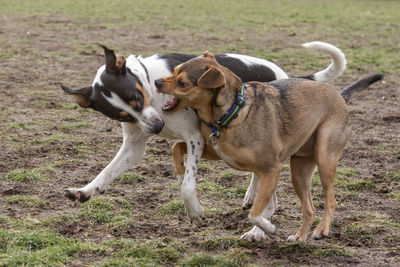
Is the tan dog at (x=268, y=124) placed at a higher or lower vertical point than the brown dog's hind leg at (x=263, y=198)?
higher

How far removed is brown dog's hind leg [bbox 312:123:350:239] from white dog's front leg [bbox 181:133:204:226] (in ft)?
3.33

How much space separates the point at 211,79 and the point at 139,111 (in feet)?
2.18

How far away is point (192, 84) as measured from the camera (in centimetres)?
512

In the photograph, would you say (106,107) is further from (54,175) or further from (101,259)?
(54,175)

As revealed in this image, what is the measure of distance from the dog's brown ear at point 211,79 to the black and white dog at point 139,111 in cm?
35

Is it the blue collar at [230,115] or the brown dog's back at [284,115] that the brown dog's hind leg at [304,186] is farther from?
the blue collar at [230,115]

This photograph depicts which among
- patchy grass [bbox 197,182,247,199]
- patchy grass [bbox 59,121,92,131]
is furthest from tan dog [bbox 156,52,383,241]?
patchy grass [bbox 59,121,92,131]

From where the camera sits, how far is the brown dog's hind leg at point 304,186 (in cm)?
571

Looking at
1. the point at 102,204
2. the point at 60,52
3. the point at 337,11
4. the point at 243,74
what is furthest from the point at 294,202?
the point at 337,11

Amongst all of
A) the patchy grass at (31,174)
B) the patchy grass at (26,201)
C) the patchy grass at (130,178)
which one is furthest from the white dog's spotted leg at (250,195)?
the patchy grass at (31,174)

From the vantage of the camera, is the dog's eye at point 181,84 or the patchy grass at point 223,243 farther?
the patchy grass at point 223,243

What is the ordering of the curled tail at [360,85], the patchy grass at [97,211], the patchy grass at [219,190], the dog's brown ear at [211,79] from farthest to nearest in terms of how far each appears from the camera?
the patchy grass at [219,190], the curled tail at [360,85], the patchy grass at [97,211], the dog's brown ear at [211,79]

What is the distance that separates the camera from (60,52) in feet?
47.1

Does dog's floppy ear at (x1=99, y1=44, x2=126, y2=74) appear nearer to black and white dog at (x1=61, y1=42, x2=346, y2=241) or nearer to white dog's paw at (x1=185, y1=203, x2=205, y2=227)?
black and white dog at (x1=61, y1=42, x2=346, y2=241)
